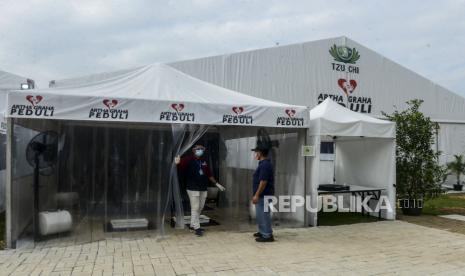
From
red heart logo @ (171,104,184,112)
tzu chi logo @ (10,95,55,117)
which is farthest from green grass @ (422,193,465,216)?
tzu chi logo @ (10,95,55,117)

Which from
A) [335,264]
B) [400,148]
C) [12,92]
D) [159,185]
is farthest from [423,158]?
[12,92]

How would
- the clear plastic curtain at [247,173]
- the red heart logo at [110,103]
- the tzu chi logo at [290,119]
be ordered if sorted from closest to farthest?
the red heart logo at [110,103]
the tzu chi logo at [290,119]
the clear plastic curtain at [247,173]

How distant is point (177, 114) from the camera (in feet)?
24.3

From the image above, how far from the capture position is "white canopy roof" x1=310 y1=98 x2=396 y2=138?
28.4 ft

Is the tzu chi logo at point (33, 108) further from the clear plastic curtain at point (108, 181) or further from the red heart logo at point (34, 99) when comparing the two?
the clear plastic curtain at point (108, 181)

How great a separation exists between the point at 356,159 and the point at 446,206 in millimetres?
3582

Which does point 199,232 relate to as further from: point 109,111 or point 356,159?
point 356,159

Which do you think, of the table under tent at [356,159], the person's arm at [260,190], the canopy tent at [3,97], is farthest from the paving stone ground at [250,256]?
the canopy tent at [3,97]

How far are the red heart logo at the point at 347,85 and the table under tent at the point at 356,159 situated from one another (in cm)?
508

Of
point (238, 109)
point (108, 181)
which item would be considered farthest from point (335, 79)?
point (108, 181)

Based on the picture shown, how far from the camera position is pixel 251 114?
26.4 ft

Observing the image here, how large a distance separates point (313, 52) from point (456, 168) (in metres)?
7.60

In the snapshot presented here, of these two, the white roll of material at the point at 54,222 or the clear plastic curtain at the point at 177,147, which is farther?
the clear plastic curtain at the point at 177,147

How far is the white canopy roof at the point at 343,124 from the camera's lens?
28.4 feet
